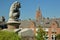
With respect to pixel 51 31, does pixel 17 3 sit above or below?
above

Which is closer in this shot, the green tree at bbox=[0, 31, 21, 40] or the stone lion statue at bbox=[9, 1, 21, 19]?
the green tree at bbox=[0, 31, 21, 40]

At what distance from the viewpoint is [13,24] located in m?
13.7

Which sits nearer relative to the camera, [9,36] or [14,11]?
[9,36]

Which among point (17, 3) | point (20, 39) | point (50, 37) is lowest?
point (50, 37)

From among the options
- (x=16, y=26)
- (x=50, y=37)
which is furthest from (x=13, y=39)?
(x=50, y=37)

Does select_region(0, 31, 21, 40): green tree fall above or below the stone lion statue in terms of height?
below

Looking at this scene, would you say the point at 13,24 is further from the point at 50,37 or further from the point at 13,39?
the point at 50,37

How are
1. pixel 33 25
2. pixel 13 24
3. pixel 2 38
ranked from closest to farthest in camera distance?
pixel 2 38
pixel 13 24
pixel 33 25

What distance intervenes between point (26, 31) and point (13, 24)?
5.64 ft

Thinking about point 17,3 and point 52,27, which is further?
point 52,27

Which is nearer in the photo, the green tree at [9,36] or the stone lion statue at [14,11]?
the green tree at [9,36]

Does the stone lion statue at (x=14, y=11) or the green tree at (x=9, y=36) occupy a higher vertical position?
the stone lion statue at (x=14, y=11)

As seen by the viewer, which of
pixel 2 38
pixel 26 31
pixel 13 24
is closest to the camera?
pixel 2 38

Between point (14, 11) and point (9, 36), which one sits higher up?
point (14, 11)
